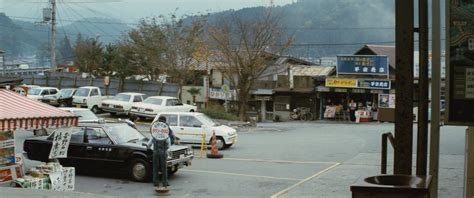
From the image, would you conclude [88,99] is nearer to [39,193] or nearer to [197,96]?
[197,96]

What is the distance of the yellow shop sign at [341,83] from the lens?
155 ft

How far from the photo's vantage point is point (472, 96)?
560 cm

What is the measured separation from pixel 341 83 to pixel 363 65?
91.8 inches

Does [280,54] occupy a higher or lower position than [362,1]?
lower

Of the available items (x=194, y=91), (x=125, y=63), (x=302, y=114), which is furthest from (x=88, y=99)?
(x=302, y=114)

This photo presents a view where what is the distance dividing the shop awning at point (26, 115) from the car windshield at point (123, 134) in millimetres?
3776

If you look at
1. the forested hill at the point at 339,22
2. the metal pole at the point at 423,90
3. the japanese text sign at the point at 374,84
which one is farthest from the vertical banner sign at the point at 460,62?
the forested hill at the point at 339,22

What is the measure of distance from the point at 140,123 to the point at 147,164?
19234 mm

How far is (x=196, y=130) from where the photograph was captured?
2256 centimetres

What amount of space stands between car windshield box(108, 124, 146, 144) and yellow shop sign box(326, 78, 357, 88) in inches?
1320

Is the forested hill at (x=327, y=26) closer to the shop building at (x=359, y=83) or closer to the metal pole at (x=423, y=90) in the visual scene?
the shop building at (x=359, y=83)

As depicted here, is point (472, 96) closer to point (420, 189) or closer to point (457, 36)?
point (457, 36)

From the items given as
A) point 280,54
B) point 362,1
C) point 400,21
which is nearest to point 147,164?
point 400,21

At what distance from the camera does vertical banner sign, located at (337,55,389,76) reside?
46.3 meters
